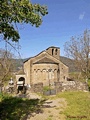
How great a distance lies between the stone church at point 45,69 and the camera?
127 ft

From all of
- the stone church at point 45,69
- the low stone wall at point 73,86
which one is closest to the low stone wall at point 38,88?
the low stone wall at point 73,86

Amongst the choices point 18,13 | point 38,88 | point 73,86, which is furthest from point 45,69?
point 18,13

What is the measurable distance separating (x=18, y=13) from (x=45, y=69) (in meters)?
30.4

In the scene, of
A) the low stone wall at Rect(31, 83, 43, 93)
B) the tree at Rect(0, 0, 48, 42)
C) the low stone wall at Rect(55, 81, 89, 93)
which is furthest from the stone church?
the tree at Rect(0, 0, 48, 42)

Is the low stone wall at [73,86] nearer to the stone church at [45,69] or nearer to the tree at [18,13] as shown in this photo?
the stone church at [45,69]

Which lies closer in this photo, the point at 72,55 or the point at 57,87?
the point at 57,87

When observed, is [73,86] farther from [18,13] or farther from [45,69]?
[18,13]

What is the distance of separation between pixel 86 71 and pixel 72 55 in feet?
20.1

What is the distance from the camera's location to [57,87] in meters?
24.5

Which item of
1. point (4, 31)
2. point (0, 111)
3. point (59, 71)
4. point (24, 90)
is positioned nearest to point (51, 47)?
point (59, 71)

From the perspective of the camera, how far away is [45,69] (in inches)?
1527

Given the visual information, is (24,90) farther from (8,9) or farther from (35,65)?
(8,9)

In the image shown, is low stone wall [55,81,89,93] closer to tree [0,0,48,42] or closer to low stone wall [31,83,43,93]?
low stone wall [31,83,43,93]

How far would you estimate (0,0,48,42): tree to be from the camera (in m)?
8.60
